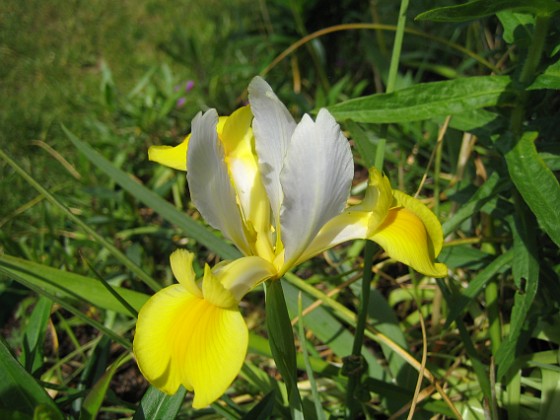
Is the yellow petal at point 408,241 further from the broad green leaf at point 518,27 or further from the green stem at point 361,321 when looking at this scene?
the broad green leaf at point 518,27

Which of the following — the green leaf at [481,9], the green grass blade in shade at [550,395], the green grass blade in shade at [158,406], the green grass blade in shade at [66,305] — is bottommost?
the green grass blade in shade at [550,395]

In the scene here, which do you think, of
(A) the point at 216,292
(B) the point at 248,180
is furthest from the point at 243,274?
(B) the point at 248,180

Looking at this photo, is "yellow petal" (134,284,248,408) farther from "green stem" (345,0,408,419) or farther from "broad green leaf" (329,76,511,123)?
"broad green leaf" (329,76,511,123)

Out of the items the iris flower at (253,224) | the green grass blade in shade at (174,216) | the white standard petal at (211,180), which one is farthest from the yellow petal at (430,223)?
the green grass blade in shade at (174,216)

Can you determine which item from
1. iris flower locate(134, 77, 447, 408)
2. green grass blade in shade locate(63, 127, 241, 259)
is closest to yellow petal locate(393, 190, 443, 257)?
iris flower locate(134, 77, 447, 408)

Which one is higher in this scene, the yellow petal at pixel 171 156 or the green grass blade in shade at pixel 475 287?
the yellow petal at pixel 171 156

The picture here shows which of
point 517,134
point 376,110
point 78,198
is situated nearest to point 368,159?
point 376,110

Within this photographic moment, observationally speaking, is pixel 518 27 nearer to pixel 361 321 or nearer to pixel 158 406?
pixel 361 321
